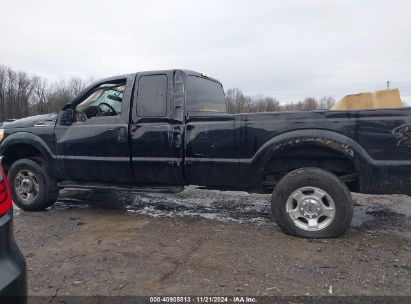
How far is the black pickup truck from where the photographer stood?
422 centimetres

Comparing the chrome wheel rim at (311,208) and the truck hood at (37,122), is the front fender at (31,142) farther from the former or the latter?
the chrome wheel rim at (311,208)

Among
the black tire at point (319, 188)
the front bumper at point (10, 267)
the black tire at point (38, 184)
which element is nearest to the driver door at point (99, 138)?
the black tire at point (38, 184)

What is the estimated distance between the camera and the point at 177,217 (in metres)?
5.50

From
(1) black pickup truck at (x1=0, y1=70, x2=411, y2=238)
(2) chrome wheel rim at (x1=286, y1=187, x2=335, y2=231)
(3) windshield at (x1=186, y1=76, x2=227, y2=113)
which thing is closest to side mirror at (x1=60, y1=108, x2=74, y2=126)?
(1) black pickup truck at (x1=0, y1=70, x2=411, y2=238)

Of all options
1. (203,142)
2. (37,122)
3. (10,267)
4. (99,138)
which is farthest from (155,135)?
(10,267)

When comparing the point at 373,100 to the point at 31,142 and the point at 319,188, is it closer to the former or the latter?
the point at 319,188

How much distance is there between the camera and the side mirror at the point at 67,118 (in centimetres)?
563

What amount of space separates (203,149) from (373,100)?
2194 millimetres

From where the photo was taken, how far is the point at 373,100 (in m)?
4.83

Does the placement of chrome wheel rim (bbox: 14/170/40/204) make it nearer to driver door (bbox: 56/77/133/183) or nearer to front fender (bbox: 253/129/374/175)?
driver door (bbox: 56/77/133/183)

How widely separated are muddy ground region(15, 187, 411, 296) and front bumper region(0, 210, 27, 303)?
3.83ft

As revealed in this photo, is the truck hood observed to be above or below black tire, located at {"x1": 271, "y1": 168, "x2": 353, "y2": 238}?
above

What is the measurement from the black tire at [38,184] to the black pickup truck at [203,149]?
0.02 m

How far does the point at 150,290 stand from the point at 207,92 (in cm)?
334
